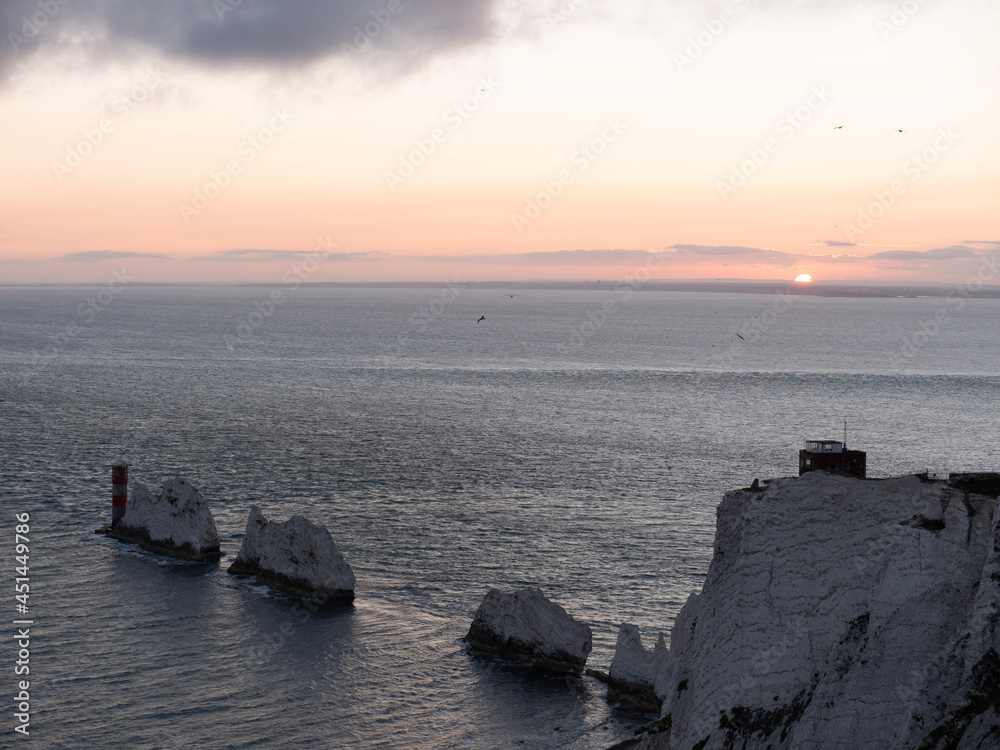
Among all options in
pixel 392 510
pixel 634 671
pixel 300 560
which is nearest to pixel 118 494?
pixel 300 560

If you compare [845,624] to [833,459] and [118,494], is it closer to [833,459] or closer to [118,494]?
[833,459]

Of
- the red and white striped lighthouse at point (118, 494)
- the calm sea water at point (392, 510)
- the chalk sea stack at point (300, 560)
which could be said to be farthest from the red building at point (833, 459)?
the red and white striped lighthouse at point (118, 494)

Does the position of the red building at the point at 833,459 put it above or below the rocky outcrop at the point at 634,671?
above

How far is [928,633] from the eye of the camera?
20484 mm

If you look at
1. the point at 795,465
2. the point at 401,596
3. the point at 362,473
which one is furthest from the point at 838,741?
the point at 795,465

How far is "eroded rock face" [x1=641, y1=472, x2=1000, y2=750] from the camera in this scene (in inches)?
773

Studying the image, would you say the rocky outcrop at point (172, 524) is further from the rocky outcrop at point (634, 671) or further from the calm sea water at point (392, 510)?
the rocky outcrop at point (634, 671)

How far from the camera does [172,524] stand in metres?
52.0

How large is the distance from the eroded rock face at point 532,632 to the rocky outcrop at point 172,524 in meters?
18.6


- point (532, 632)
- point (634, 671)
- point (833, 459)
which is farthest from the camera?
point (833, 459)

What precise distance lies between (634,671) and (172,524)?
28.5 meters

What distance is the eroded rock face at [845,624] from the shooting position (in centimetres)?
1962

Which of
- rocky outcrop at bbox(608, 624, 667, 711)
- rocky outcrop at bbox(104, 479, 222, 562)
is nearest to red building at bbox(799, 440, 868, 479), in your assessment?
rocky outcrop at bbox(608, 624, 667, 711)

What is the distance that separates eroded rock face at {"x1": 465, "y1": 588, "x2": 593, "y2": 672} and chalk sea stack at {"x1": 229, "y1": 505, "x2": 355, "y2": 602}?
864cm
